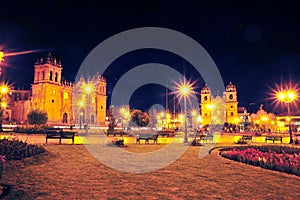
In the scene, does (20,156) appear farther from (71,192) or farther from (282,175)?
(282,175)

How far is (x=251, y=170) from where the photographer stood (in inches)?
340

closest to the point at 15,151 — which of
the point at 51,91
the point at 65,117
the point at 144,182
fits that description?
the point at 144,182

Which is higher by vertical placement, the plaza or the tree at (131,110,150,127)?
the tree at (131,110,150,127)

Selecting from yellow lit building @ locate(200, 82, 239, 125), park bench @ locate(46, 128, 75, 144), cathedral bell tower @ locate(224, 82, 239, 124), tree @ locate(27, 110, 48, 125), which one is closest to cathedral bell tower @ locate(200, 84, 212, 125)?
yellow lit building @ locate(200, 82, 239, 125)

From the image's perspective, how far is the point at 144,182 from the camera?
667cm

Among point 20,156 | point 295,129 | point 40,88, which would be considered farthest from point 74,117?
point 20,156

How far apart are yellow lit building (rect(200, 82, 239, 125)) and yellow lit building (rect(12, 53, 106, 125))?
42246 millimetres

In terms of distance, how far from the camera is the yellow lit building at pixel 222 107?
9425cm

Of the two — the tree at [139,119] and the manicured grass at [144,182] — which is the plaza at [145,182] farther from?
the tree at [139,119]

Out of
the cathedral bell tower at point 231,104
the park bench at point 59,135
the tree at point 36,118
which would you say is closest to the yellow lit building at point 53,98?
the tree at point 36,118

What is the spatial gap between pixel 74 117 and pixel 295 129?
189 ft

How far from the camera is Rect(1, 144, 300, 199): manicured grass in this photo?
216 inches

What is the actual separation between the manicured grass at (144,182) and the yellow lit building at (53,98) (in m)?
54.4

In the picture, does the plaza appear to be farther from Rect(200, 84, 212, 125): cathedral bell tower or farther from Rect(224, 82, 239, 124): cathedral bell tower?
Rect(200, 84, 212, 125): cathedral bell tower
